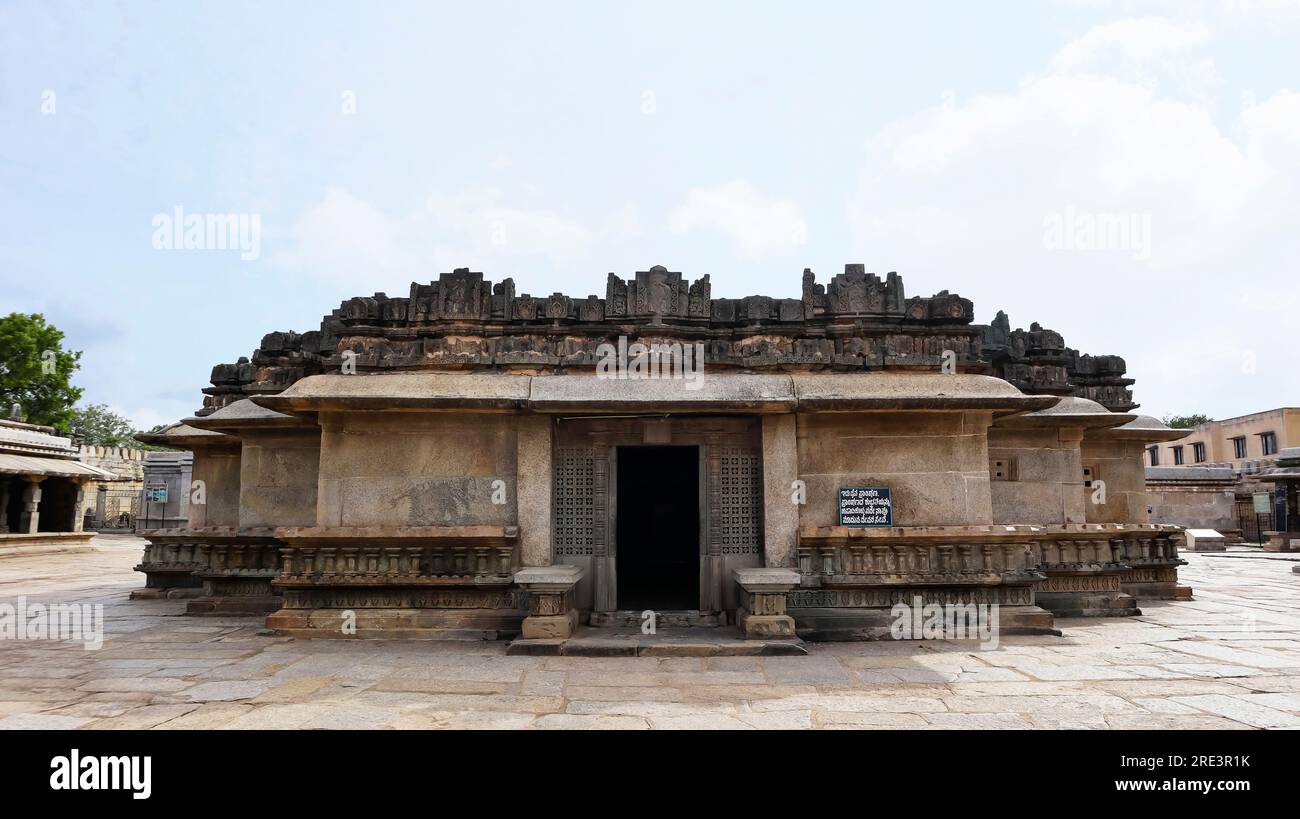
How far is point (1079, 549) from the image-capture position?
10453 millimetres

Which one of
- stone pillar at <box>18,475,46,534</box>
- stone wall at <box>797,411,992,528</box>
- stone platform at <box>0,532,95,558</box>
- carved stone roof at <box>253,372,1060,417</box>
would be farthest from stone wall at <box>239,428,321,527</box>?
stone pillar at <box>18,475,46,534</box>

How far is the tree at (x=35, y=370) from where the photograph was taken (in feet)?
110

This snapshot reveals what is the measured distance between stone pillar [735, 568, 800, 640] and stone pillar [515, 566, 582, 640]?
1849 millimetres

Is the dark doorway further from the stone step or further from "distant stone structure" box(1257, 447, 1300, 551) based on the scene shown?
"distant stone structure" box(1257, 447, 1300, 551)

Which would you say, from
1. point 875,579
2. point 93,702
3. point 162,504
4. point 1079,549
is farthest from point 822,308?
point 162,504

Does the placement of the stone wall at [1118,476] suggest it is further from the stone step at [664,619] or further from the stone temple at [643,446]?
the stone step at [664,619]

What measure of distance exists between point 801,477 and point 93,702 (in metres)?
6.80

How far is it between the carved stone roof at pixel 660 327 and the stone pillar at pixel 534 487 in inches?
29.5

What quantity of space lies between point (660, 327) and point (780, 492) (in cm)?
238

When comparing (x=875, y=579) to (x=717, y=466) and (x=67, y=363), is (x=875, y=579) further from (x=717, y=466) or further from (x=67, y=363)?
(x=67, y=363)

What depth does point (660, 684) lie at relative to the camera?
6.17 m

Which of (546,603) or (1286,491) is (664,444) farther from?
(1286,491)

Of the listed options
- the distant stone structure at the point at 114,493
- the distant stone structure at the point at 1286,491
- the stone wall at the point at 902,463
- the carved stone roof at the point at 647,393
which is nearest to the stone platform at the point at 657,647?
the stone wall at the point at 902,463

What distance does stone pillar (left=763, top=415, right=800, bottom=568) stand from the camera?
8.34 meters
